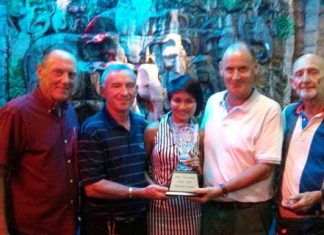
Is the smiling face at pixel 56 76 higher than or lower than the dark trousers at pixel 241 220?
higher

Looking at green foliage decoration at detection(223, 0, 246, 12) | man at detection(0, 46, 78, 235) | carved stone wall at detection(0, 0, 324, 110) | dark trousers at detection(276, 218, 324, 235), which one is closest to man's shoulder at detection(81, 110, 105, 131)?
man at detection(0, 46, 78, 235)

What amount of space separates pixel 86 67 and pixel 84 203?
6.40 ft

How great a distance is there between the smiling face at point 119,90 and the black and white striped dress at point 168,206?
267 millimetres

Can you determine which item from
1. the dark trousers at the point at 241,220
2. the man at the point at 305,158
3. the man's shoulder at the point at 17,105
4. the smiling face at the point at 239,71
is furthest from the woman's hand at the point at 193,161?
the man's shoulder at the point at 17,105

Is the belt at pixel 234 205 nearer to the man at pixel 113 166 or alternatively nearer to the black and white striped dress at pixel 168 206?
the black and white striped dress at pixel 168 206

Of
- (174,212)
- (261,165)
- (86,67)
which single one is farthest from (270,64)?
(174,212)

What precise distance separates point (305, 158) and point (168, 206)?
0.78 m

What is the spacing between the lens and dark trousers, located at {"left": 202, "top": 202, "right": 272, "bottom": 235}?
2.37 m

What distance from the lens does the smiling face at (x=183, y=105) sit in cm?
229

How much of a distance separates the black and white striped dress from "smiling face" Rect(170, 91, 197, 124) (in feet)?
0.35

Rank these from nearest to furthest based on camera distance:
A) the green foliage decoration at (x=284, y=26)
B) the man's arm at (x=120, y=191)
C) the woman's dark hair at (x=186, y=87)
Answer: the man's arm at (x=120, y=191) < the woman's dark hair at (x=186, y=87) < the green foliage decoration at (x=284, y=26)

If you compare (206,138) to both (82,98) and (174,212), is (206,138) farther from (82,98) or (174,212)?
(82,98)

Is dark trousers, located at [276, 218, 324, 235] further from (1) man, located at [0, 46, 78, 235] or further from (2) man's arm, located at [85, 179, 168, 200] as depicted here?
(1) man, located at [0, 46, 78, 235]

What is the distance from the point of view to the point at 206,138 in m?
2.44
